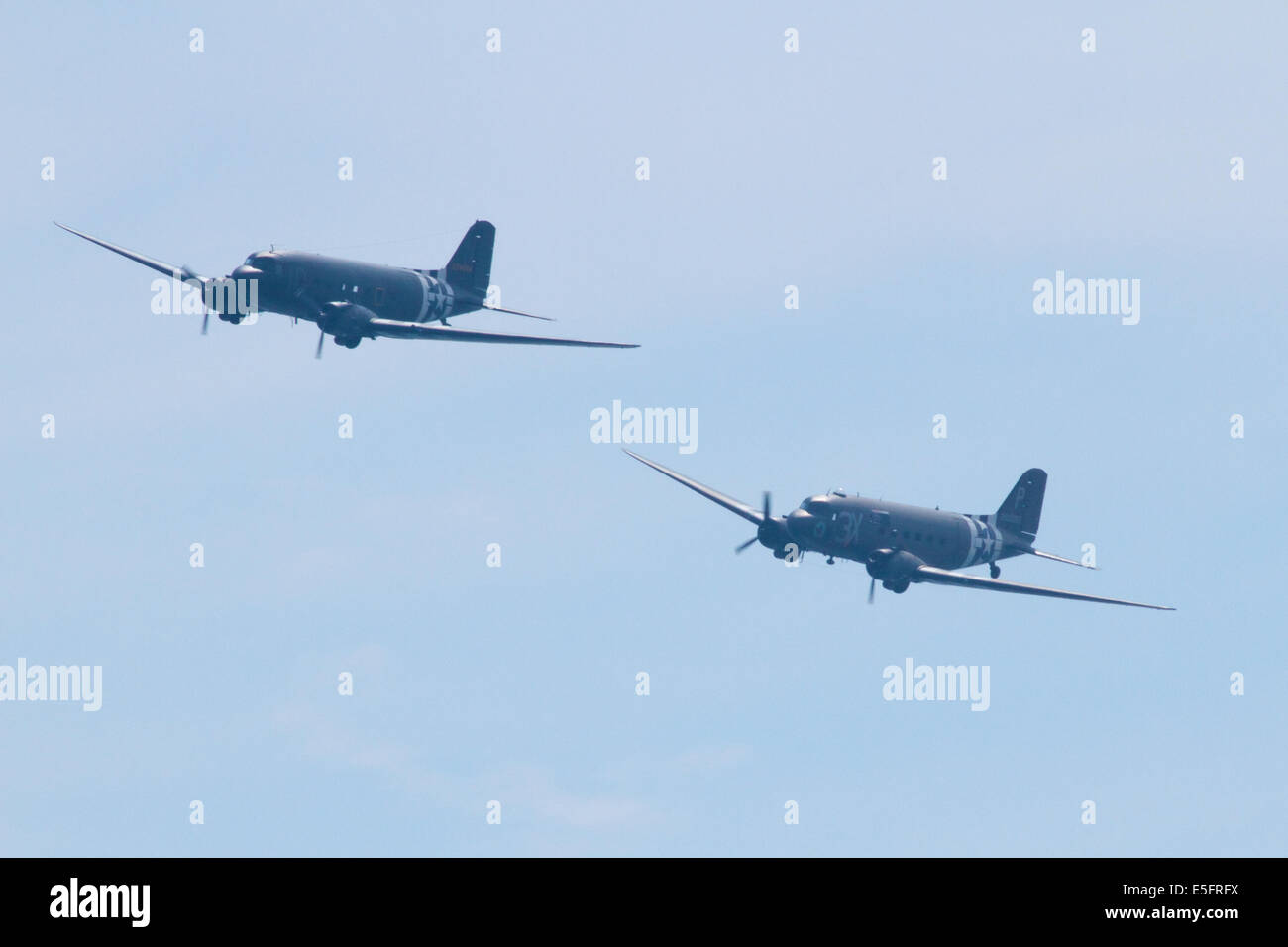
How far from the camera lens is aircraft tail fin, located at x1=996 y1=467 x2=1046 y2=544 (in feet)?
399

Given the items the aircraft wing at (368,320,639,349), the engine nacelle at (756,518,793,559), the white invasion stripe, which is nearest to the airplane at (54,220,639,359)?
the aircraft wing at (368,320,639,349)

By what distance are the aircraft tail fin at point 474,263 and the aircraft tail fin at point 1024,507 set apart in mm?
34110

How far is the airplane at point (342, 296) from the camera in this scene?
103125mm

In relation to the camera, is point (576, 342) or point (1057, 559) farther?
point (1057, 559)

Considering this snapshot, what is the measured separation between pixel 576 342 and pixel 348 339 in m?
11.9

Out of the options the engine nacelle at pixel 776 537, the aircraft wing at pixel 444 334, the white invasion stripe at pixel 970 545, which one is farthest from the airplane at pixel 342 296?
the white invasion stripe at pixel 970 545

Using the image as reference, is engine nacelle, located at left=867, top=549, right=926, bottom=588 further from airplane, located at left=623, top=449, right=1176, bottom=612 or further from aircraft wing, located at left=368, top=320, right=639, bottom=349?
aircraft wing, located at left=368, top=320, right=639, bottom=349

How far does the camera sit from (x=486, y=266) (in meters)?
116

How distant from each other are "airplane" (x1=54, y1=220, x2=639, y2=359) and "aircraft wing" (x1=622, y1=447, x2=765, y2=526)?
13.7m

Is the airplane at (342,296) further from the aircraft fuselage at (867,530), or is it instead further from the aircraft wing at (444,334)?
the aircraft fuselage at (867,530)

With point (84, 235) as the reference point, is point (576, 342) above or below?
below
